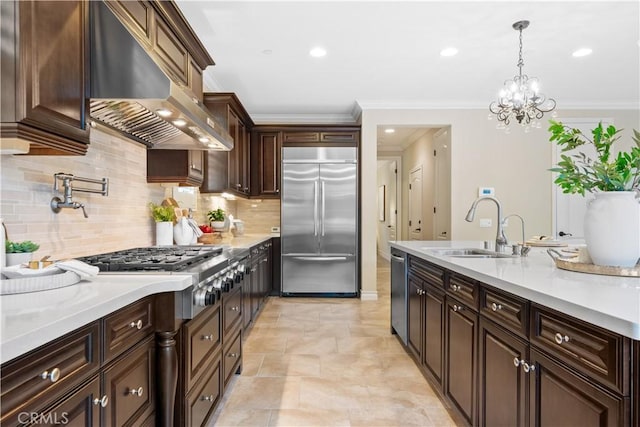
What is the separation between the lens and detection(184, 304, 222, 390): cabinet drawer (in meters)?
1.61

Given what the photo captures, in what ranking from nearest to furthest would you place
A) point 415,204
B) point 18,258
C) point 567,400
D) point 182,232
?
point 567,400
point 18,258
point 182,232
point 415,204

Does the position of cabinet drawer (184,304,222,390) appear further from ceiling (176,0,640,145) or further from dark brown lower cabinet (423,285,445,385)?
ceiling (176,0,640,145)

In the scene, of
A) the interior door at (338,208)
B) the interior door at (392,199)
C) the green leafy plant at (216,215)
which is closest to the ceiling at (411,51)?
the interior door at (338,208)

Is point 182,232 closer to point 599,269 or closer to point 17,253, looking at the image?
point 17,253

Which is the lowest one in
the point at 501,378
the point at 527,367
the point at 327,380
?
the point at 327,380

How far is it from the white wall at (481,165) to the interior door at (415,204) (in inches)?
66.0

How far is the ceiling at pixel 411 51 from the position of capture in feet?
9.06

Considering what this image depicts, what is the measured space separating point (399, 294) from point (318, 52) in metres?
2.35

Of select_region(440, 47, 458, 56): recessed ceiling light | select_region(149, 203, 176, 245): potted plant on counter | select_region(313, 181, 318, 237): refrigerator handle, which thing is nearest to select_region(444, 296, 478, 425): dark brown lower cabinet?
select_region(149, 203, 176, 245): potted plant on counter

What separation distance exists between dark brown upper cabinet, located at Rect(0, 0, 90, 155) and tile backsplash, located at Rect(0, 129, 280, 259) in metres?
0.26

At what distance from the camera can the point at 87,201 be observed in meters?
2.10

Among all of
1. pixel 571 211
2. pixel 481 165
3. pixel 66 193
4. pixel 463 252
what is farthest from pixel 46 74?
pixel 571 211

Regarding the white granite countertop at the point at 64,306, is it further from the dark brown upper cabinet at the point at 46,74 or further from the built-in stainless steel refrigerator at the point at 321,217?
the built-in stainless steel refrigerator at the point at 321,217

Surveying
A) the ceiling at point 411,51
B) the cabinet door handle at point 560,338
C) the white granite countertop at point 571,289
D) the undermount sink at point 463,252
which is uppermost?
the ceiling at point 411,51
